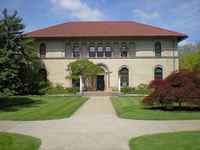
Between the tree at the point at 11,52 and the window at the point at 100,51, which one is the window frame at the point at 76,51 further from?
the tree at the point at 11,52

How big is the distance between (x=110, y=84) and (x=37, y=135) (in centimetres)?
3561

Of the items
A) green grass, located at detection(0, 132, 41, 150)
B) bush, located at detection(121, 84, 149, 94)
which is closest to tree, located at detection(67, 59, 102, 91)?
bush, located at detection(121, 84, 149, 94)

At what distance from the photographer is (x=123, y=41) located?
4653cm

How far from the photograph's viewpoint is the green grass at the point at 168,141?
366 inches

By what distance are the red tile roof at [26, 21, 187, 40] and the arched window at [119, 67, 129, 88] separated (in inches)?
197

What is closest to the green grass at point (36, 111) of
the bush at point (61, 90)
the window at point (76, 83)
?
the bush at point (61, 90)

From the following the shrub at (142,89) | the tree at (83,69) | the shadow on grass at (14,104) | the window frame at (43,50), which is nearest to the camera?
the shadow on grass at (14,104)

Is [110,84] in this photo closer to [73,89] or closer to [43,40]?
[73,89]

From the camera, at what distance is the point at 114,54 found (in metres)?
46.7

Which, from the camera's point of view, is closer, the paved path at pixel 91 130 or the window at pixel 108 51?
the paved path at pixel 91 130

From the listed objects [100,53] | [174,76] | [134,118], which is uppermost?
[100,53]

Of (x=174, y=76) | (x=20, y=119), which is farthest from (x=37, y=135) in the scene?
(x=174, y=76)

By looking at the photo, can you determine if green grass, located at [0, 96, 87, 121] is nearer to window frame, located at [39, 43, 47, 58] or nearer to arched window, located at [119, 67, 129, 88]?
window frame, located at [39, 43, 47, 58]

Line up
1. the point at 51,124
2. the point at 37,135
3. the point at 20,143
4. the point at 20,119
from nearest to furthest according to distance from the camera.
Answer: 1. the point at 20,143
2. the point at 37,135
3. the point at 51,124
4. the point at 20,119
